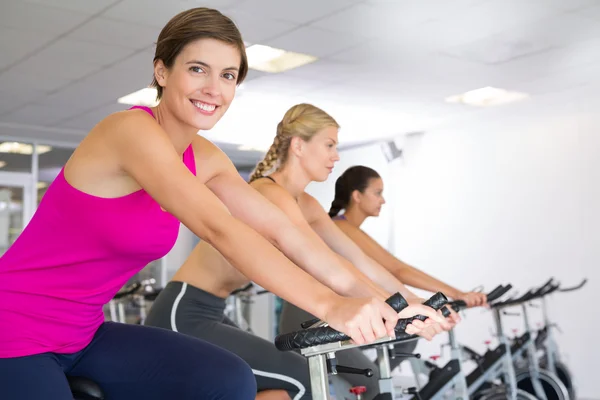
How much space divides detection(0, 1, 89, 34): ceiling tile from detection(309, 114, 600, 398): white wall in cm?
451

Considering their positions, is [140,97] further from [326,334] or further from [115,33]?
[326,334]

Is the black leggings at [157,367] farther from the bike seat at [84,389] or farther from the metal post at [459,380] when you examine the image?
the metal post at [459,380]

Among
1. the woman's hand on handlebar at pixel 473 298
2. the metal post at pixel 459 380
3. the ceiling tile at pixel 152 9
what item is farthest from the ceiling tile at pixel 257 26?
the metal post at pixel 459 380

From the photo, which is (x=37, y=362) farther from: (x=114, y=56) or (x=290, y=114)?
(x=114, y=56)

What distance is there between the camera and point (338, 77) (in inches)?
263

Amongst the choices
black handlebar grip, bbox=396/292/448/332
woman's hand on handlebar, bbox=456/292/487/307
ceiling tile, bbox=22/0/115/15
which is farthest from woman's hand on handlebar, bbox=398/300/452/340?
ceiling tile, bbox=22/0/115/15

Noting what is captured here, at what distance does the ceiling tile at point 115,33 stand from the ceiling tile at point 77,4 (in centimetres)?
19

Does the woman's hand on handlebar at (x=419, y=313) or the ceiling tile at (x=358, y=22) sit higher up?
the ceiling tile at (x=358, y=22)

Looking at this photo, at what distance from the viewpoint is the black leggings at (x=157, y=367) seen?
1.46 meters

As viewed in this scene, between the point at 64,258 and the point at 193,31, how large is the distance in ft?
1.62

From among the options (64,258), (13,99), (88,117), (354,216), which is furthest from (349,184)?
(88,117)

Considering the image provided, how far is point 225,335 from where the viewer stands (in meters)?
2.42

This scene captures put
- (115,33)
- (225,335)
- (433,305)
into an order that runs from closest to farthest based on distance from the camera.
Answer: (433,305) → (225,335) → (115,33)

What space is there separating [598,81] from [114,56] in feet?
14.0
